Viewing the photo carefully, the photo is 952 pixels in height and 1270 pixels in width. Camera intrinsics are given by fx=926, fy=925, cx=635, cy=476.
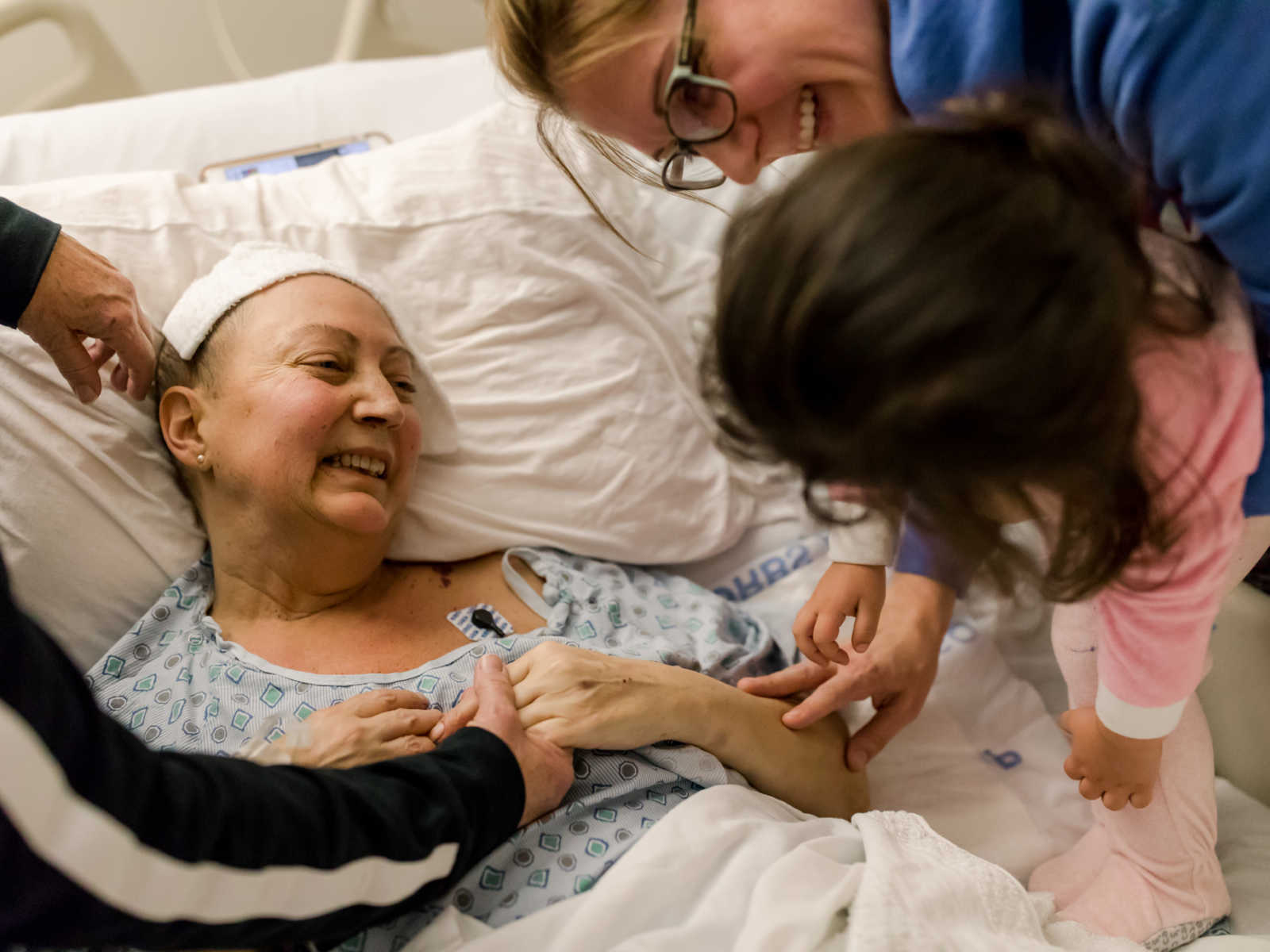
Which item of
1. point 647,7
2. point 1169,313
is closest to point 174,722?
point 647,7

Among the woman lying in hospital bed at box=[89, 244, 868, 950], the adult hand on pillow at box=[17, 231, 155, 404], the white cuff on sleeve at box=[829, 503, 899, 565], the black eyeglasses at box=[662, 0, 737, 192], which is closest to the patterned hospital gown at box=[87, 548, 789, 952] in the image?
the woman lying in hospital bed at box=[89, 244, 868, 950]

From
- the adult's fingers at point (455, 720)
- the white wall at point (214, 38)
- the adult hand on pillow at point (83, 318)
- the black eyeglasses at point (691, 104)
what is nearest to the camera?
the black eyeglasses at point (691, 104)

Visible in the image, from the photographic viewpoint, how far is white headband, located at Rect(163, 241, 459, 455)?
1382mm

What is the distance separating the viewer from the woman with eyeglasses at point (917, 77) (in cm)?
75

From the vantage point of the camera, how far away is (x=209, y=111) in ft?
6.59

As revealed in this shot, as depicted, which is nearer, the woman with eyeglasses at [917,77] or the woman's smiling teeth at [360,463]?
the woman with eyeglasses at [917,77]

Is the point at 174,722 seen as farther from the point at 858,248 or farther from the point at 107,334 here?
the point at 858,248

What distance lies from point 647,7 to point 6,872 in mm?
880

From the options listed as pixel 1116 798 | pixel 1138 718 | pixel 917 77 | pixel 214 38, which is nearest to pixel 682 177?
pixel 917 77

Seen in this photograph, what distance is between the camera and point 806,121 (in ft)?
3.15

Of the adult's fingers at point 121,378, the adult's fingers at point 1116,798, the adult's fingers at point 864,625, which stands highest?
the adult's fingers at point 121,378

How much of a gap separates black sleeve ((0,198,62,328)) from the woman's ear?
0.76 feet

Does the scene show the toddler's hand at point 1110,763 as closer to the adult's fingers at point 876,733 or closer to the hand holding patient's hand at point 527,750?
the adult's fingers at point 876,733

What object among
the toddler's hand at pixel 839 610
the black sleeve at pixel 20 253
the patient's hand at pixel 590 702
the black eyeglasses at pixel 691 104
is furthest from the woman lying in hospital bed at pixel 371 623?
the black eyeglasses at pixel 691 104
